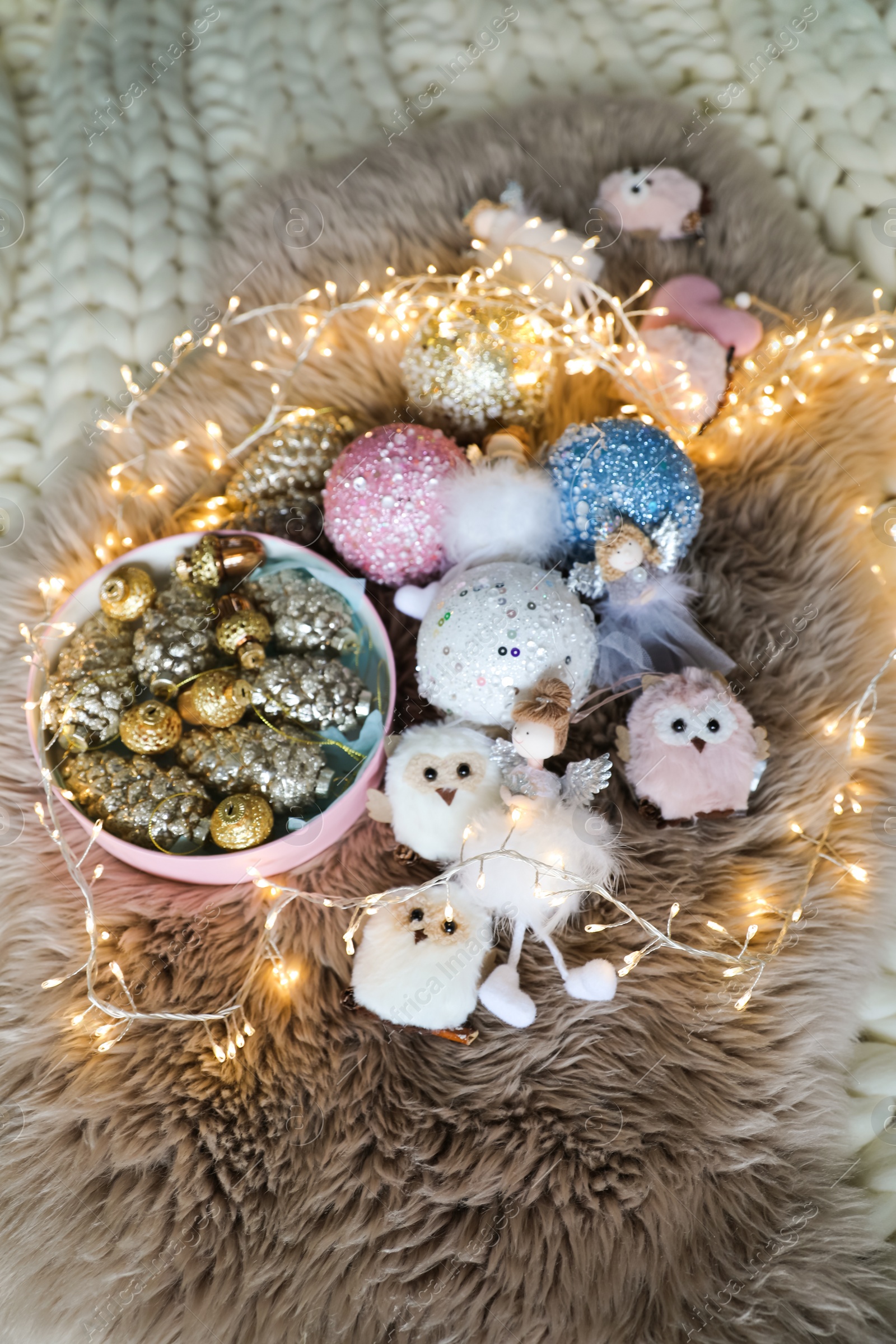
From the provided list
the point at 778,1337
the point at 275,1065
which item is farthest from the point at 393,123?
the point at 778,1337

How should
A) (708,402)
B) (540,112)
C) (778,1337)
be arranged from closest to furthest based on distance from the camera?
(778,1337)
(708,402)
(540,112)

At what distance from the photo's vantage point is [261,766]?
831mm

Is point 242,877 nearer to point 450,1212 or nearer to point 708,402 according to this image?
point 450,1212

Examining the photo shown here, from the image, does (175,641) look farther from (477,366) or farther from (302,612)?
(477,366)

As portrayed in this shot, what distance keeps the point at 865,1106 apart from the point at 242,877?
1.94 feet

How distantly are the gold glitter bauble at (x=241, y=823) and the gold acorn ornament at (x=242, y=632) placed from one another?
0.14m

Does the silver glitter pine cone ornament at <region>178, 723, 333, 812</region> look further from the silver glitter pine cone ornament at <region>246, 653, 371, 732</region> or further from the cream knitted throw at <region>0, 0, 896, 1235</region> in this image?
the cream knitted throw at <region>0, 0, 896, 1235</region>

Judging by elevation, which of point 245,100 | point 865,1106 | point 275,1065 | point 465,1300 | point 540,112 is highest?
point 245,100

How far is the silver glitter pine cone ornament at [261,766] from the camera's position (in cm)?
83

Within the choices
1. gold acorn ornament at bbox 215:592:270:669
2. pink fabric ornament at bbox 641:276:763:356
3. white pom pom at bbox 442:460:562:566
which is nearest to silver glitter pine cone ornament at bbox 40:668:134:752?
gold acorn ornament at bbox 215:592:270:669

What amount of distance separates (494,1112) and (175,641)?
0.51 metres

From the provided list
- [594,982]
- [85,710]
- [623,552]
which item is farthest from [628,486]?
[85,710]

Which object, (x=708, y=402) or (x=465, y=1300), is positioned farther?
(x=708, y=402)

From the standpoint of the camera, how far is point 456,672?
807 millimetres
